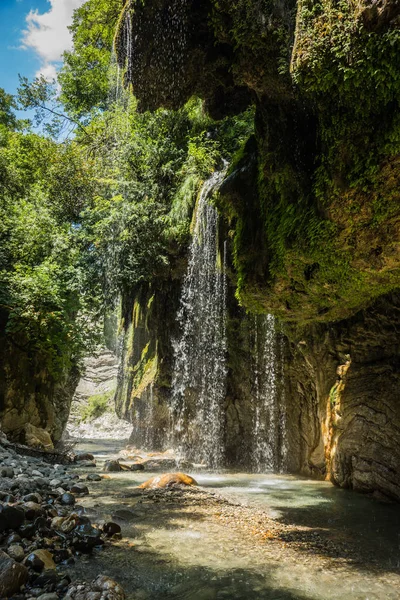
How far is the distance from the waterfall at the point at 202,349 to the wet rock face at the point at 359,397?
4.70 meters

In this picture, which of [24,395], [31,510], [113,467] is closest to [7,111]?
[24,395]

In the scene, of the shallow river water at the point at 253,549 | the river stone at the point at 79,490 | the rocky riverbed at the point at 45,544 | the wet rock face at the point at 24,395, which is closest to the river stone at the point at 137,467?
the wet rock face at the point at 24,395

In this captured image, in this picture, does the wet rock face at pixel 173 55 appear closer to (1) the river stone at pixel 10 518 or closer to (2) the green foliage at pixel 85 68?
(1) the river stone at pixel 10 518

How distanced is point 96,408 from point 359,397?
1271 inches

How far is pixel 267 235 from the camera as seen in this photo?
6.79 meters

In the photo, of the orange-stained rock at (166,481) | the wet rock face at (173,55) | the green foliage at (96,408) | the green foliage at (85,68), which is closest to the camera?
the wet rock face at (173,55)

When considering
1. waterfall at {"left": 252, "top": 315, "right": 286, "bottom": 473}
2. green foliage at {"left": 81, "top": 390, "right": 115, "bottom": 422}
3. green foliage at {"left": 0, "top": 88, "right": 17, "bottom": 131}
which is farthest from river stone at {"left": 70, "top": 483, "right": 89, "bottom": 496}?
green foliage at {"left": 81, "top": 390, "right": 115, "bottom": 422}

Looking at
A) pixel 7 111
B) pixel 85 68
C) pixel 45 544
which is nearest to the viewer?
pixel 45 544

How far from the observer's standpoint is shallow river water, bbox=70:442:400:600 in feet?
11.0

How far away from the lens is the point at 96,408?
35.9m

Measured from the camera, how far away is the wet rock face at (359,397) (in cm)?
695

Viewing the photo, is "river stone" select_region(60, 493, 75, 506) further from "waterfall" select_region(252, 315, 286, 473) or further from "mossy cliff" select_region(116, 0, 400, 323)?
"waterfall" select_region(252, 315, 286, 473)

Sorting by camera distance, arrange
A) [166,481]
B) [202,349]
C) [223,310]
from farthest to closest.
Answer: [202,349]
[223,310]
[166,481]

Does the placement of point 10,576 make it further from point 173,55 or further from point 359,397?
point 173,55
